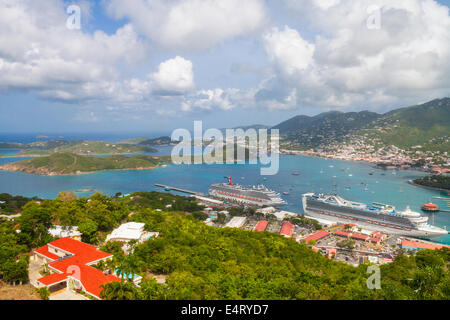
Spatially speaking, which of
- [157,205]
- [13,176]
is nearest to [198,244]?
[157,205]

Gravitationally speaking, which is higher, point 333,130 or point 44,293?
point 333,130

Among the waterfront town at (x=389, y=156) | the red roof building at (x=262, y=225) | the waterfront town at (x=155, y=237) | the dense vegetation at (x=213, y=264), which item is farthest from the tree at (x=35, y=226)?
the waterfront town at (x=389, y=156)

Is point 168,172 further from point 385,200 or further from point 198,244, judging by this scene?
point 198,244

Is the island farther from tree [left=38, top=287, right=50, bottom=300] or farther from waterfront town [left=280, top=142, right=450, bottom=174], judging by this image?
tree [left=38, top=287, right=50, bottom=300]

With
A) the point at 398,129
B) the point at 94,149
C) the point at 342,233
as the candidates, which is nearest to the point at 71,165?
the point at 94,149

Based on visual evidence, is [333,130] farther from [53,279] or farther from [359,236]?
[53,279]

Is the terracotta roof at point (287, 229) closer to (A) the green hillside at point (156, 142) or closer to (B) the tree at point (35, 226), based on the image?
(B) the tree at point (35, 226)

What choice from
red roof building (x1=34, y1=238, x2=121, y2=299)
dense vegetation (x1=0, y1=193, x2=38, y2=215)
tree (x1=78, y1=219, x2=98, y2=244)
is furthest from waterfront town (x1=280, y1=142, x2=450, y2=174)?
dense vegetation (x1=0, y1=193, x2=38, y2=215)
